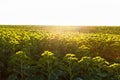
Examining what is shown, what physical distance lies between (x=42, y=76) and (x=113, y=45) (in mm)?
4071

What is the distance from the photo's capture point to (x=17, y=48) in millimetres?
12930

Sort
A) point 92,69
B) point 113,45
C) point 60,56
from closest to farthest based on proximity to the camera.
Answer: point 92,69, point 60,56, point 113,45

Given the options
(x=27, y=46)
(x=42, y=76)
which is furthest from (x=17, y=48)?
(x=42, y=76)

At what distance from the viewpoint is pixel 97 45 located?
1416 centimetres

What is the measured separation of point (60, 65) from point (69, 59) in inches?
14.6

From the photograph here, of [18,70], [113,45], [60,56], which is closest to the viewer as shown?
[18,70]

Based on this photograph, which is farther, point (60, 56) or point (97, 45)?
point (97, 45)

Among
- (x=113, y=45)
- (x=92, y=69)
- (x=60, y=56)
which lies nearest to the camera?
(x=92, y=69)

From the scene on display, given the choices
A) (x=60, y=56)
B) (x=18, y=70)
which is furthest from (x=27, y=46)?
(x=18, y=70)

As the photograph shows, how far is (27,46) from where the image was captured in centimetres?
1302

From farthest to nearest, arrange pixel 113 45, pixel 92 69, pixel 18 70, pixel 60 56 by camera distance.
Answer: pixel 113 45, pixel 60 56, pixel 18 70, pixel 92 69

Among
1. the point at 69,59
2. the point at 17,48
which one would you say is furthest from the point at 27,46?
the point at 69,59

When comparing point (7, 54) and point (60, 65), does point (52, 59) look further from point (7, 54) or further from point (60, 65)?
point (7, 54)

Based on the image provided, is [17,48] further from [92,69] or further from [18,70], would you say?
[92,69]
